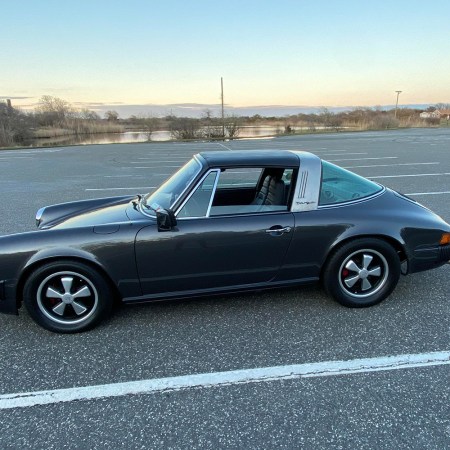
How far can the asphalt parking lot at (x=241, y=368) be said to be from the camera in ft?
6.03

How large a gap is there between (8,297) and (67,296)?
0.41 metres

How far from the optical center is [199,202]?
2830 mm

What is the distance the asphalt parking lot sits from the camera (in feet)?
6.03

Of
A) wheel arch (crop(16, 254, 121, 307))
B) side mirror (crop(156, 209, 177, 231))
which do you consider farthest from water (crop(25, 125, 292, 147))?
side mirror (crop(156, 209, 177, 231))

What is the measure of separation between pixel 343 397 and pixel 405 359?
0.63 meters

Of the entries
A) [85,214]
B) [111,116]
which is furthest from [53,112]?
→ [85,214]

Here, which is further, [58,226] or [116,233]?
[58,226]

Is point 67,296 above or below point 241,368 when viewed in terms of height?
above

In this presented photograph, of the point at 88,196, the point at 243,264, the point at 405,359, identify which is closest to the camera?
the point at 405,359

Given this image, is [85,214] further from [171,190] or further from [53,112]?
[53,112]

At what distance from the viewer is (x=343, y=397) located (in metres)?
2.07

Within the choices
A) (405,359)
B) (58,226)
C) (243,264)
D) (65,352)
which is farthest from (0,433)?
(405,359)

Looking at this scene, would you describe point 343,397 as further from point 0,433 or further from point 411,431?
point 0,433

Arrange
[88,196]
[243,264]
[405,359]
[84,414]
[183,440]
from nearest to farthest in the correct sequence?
1. [183,440]
2. [84,414]
3. [405,359]
4. [243,264]
5. [88,196]
